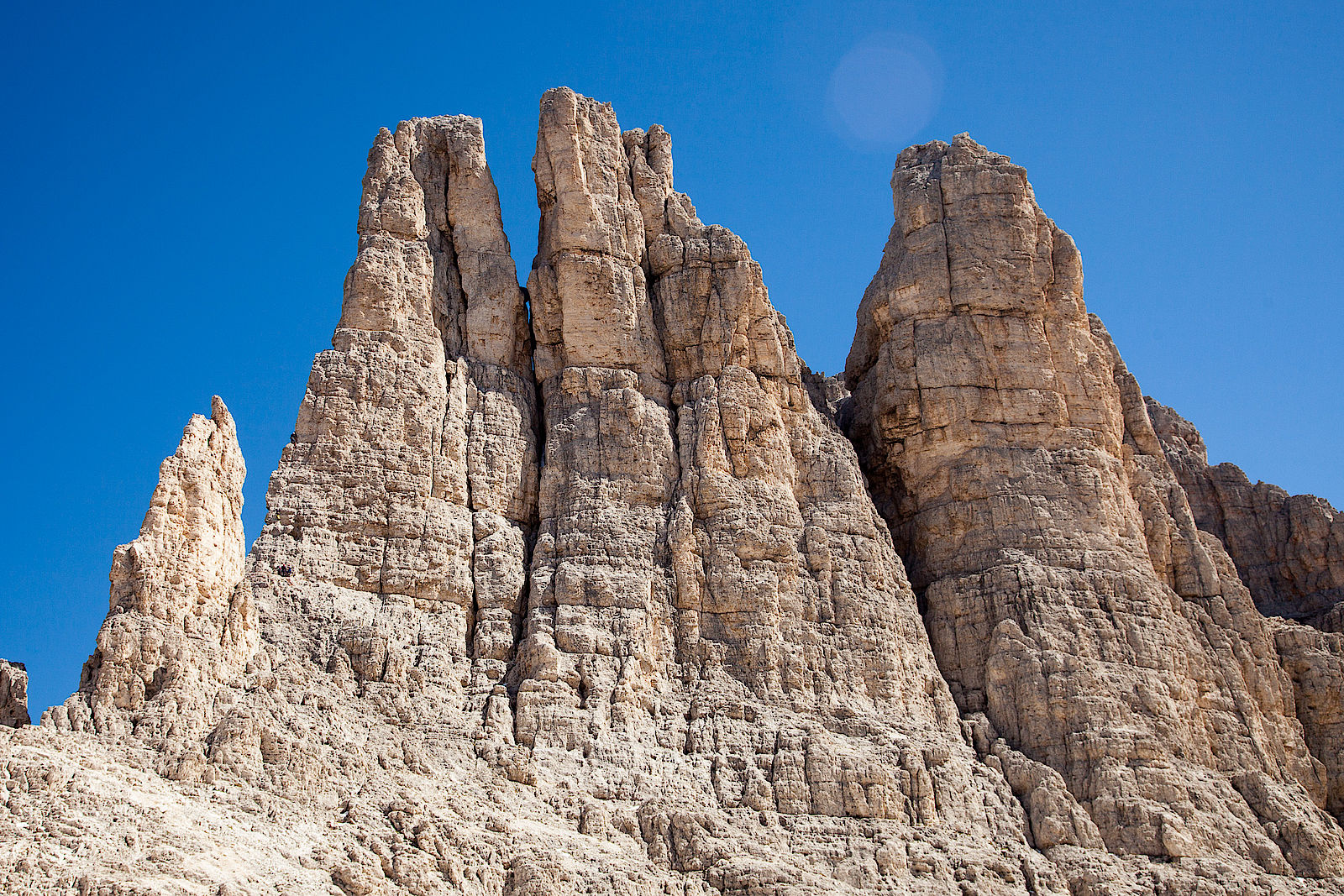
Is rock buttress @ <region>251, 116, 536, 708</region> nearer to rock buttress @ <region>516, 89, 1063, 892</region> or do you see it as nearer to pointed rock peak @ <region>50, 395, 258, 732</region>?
rock buttress @ <region>516, 89, 1063, 892</region>

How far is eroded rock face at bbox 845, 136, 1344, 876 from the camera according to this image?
40.4 meters

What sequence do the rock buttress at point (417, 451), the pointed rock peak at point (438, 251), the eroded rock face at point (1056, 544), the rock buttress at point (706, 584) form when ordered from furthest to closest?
the pointed rock peak at point (438, 251)
the eroded rock face at point (1056, 544)
the rock buttress at point (417, 451)
the rock buttress at point (706, 584)

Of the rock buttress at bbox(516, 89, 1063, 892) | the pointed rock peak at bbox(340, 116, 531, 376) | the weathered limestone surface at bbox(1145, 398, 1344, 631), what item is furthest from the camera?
the weathered limestone surface at bbox(1145, 398, 1344, 631)

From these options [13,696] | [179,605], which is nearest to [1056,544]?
[179,605]

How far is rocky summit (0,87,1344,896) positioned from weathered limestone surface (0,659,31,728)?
0.40 feet

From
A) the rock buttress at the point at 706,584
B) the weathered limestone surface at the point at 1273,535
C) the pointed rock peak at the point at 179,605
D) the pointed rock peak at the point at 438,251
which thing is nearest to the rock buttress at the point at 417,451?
the pointed rock peak at the point at 438,251

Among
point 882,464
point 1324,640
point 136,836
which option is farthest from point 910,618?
point 136,836

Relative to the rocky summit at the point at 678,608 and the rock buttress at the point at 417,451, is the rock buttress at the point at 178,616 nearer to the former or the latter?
the rocky summit at the point at 678,608

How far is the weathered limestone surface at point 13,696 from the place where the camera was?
33.9 meters

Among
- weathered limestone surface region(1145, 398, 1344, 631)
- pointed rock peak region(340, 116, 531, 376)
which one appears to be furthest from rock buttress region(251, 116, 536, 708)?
weathered limestone surface region(1145, 398, 1344, 631)

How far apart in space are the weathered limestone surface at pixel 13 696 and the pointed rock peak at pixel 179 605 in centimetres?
247

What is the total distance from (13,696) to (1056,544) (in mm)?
28319

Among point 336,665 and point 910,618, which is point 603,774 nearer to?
point 336,665

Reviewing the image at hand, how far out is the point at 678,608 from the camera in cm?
4109
